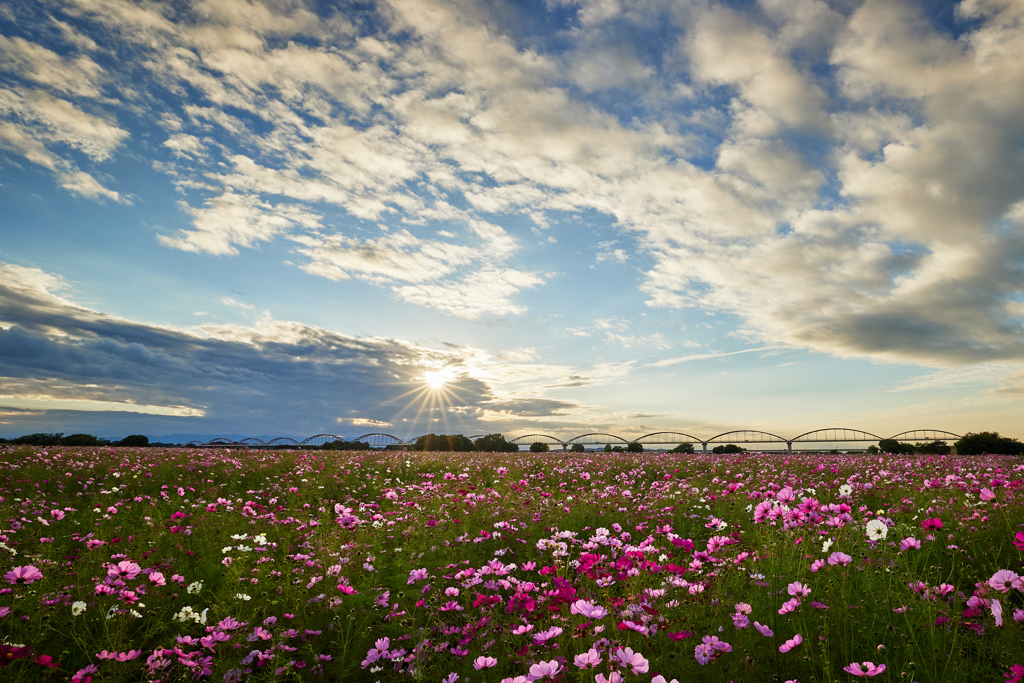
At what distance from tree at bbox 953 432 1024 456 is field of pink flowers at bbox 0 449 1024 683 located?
757 inches

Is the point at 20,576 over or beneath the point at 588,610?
beneath

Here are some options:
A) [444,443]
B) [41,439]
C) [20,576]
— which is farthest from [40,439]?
[20,576]

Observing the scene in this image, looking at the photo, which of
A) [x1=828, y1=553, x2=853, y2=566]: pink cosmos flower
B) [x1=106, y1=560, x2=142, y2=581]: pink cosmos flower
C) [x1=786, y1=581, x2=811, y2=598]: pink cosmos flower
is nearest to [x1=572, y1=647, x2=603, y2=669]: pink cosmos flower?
[x1=786, y1=581, x2=811, y2=598]: pink cosmos flower

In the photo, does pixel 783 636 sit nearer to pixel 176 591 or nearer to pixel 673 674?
pixel 673 674

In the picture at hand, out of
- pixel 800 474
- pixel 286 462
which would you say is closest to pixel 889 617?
pixel 800 474

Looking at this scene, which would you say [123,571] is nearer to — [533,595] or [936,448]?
[533,595]

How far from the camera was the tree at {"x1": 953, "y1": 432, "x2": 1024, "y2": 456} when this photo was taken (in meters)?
20.4

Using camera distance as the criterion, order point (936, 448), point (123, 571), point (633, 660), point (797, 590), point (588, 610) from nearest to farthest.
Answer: point (633, 660)
point (588, 610)
point (797, 590)
point (123, 571)
point (936, 448)

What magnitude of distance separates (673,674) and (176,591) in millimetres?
4599

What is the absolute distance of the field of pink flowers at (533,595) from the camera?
111 inches

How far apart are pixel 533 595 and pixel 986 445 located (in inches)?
1073

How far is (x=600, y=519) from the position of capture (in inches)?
284

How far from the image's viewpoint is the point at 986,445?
832 inches

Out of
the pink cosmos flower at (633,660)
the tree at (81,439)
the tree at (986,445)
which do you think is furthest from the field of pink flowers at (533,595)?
the tree at (81,439)
